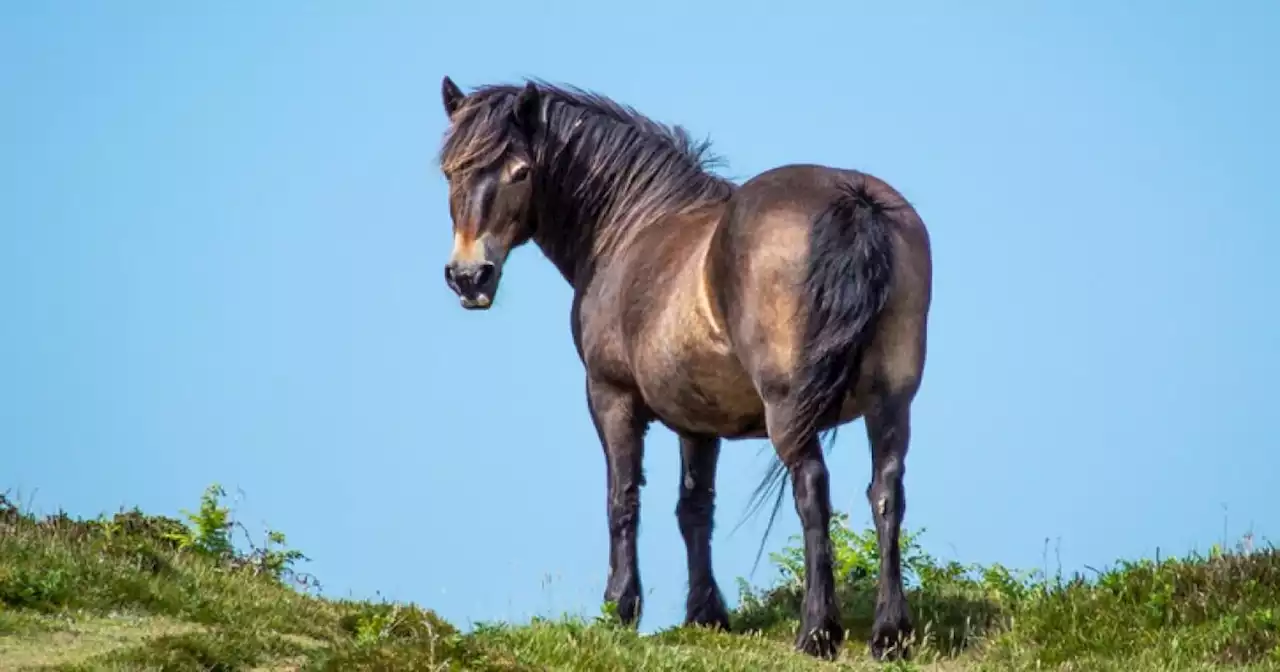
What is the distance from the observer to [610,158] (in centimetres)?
1166

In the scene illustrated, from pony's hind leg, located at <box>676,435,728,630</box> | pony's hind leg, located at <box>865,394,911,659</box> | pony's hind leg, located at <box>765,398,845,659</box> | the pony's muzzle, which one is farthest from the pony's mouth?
pony's hind leg, located at <box>865,394,911,659</box>

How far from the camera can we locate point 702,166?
1167 cm

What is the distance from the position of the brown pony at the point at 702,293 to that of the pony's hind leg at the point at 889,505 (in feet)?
0.04

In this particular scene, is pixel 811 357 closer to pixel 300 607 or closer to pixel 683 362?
pixel 683 362

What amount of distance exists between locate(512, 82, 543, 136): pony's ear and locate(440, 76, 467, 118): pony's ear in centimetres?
53

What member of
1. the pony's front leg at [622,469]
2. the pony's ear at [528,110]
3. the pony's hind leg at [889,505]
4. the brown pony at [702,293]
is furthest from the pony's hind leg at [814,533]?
the pony's ear at [528,110]

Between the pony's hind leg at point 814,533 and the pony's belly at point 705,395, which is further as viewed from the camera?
the pony's belly at point 705,395

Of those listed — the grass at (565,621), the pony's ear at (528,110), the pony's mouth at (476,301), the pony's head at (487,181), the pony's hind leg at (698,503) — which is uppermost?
the pony's ear at (528,110)

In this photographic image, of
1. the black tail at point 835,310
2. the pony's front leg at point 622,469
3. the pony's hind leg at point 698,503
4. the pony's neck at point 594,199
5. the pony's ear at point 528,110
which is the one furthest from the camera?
the pony's neck at point 594,199

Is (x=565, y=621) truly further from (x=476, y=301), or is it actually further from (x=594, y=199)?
(x=594, y=199)

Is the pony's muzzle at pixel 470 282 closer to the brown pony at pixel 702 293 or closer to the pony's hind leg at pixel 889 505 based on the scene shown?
the brown pony at pixel 702 293

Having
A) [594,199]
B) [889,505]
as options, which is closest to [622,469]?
[594,199]

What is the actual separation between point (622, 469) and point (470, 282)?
1.41 m

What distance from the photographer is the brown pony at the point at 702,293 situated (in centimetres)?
931
